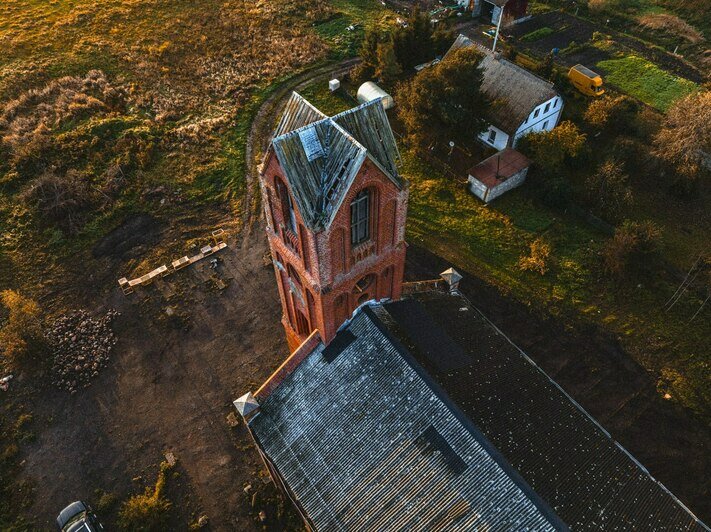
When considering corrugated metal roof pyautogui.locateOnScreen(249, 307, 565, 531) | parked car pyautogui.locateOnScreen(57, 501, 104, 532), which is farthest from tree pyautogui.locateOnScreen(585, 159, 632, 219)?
parked car pyautogui.locateOnScreen(57, 501, 104, 532)

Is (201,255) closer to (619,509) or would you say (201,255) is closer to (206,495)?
(206,495)

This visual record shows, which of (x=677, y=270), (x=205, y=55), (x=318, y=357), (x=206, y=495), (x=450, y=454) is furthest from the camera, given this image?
(x=205, y=55)

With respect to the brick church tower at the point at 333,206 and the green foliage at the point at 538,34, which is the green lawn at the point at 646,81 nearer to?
the green foliage at the point at 538,34

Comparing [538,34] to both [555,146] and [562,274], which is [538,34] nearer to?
[555,146]

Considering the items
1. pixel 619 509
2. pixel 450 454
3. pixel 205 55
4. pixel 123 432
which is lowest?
pixel 123 432

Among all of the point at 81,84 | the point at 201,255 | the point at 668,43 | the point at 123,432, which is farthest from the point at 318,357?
the point at 668,43

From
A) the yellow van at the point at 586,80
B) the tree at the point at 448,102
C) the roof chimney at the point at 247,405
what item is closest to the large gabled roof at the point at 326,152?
the roof chimney at the point at 247,405
